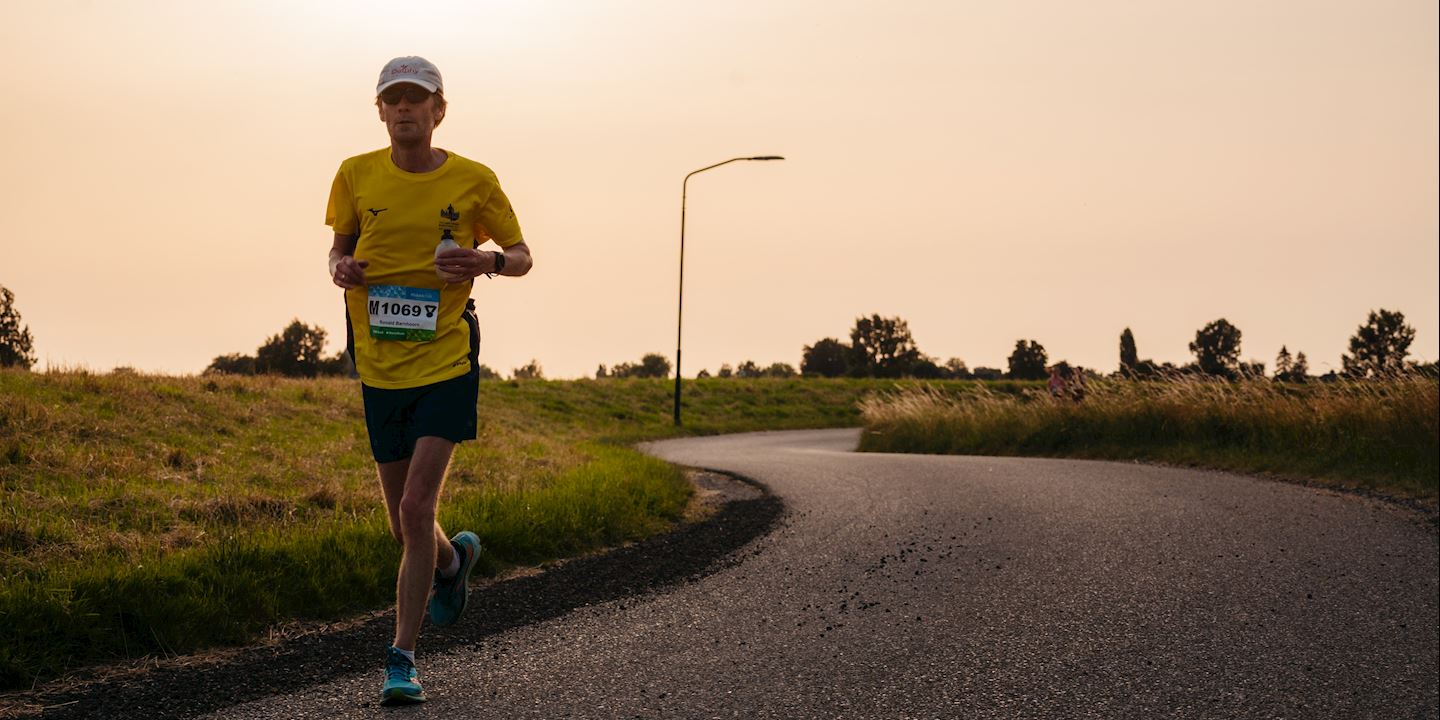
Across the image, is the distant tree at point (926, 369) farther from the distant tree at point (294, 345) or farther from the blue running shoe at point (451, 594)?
the blue running shoe at point (451, 594)

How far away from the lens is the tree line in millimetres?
19141

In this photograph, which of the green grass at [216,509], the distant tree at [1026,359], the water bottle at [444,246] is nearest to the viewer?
the water bottle at [444,246]

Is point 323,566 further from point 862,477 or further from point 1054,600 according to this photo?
point 862,477

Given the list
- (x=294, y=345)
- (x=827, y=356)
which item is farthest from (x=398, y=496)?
(x=827, y=356)

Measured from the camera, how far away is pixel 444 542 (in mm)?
5008

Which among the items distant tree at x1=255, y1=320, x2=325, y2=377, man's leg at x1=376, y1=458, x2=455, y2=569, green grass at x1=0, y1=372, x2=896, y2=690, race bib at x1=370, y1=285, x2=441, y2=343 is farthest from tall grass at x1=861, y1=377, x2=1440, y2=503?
distant tree at x1=255, y1=320, x2=325, y2=377

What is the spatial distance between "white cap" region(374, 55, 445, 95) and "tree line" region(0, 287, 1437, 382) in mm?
14938

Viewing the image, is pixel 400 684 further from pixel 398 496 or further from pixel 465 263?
pixel 465 263

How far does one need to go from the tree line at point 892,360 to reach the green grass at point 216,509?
3.62m

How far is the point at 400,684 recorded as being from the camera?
180 inches

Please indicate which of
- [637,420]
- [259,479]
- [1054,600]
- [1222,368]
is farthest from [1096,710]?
[637,420]

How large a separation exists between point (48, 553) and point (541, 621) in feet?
11.1

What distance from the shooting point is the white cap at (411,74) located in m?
4.55

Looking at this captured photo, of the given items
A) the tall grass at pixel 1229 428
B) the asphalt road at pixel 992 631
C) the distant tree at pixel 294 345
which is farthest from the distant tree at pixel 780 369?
the asphalt road at pixel 992 631
